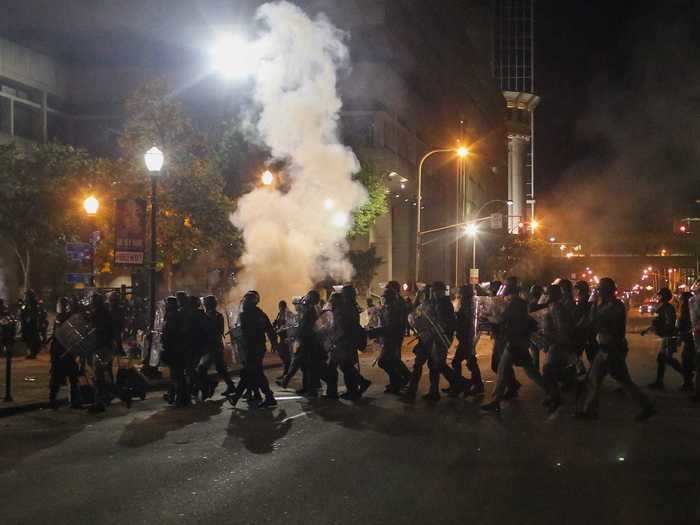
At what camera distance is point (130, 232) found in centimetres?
1675

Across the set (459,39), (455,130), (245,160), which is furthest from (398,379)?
(459,39)

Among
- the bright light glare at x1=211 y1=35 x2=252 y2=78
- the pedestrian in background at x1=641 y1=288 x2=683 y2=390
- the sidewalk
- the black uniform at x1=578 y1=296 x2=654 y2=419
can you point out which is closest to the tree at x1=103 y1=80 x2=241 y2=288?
the bright light glare at x1=211 y1=35 x2=252 y2=78

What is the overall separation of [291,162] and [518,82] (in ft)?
406

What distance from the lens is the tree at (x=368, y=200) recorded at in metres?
36.9

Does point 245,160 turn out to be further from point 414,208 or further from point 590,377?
point 414,208

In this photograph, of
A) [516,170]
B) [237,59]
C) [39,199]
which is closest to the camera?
[237,59]

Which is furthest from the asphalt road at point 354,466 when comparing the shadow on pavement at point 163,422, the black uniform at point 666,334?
the black uniform at point 666,334

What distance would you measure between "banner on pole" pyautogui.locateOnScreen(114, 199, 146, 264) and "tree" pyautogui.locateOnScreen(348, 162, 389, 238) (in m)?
20.0

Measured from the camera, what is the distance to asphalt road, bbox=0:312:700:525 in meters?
6.04

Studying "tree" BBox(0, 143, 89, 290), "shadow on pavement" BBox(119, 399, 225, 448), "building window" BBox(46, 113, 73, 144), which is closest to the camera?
"shadow on pavement" BBox(119, 399, 225, 448)

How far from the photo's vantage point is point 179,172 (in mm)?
25828

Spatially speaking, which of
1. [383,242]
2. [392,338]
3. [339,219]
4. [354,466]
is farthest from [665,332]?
[383,242]

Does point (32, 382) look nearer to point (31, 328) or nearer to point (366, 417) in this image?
point (31, 328)

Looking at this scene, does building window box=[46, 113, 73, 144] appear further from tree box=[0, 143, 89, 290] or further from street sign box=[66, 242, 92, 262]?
street sign box=[66, 242, 92, 262]
